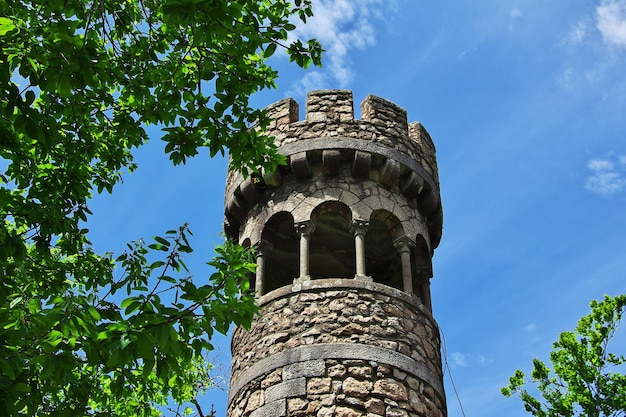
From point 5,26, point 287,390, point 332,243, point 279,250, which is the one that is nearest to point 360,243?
point 332,243

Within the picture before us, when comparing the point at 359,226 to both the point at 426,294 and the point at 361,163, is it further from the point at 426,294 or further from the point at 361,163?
the point at 426,294

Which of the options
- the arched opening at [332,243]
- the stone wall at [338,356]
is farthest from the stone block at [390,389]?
the arched opening at [332,243]

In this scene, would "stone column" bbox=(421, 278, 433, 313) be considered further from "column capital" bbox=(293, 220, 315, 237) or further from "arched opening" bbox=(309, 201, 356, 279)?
"column capital" bbox=(293, 220, 315, 237)

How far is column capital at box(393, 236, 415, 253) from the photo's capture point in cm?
1020

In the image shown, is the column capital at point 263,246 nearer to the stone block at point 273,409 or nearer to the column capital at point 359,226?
the column capital at point 359,226

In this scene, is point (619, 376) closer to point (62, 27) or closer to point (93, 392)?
point (93, 392)

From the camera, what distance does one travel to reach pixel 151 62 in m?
7.37

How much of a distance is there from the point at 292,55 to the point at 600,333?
403 inches

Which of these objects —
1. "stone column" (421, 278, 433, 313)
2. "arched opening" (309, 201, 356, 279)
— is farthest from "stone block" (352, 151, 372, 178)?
"stone column" (421, 278, 433, 313)

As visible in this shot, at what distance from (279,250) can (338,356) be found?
2.76m

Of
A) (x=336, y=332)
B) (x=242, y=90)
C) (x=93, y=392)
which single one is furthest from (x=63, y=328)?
(x=336, y=332)

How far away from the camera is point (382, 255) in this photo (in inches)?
449

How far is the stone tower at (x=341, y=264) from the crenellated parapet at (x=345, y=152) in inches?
0.7

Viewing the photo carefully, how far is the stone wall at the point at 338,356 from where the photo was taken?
329 inches
